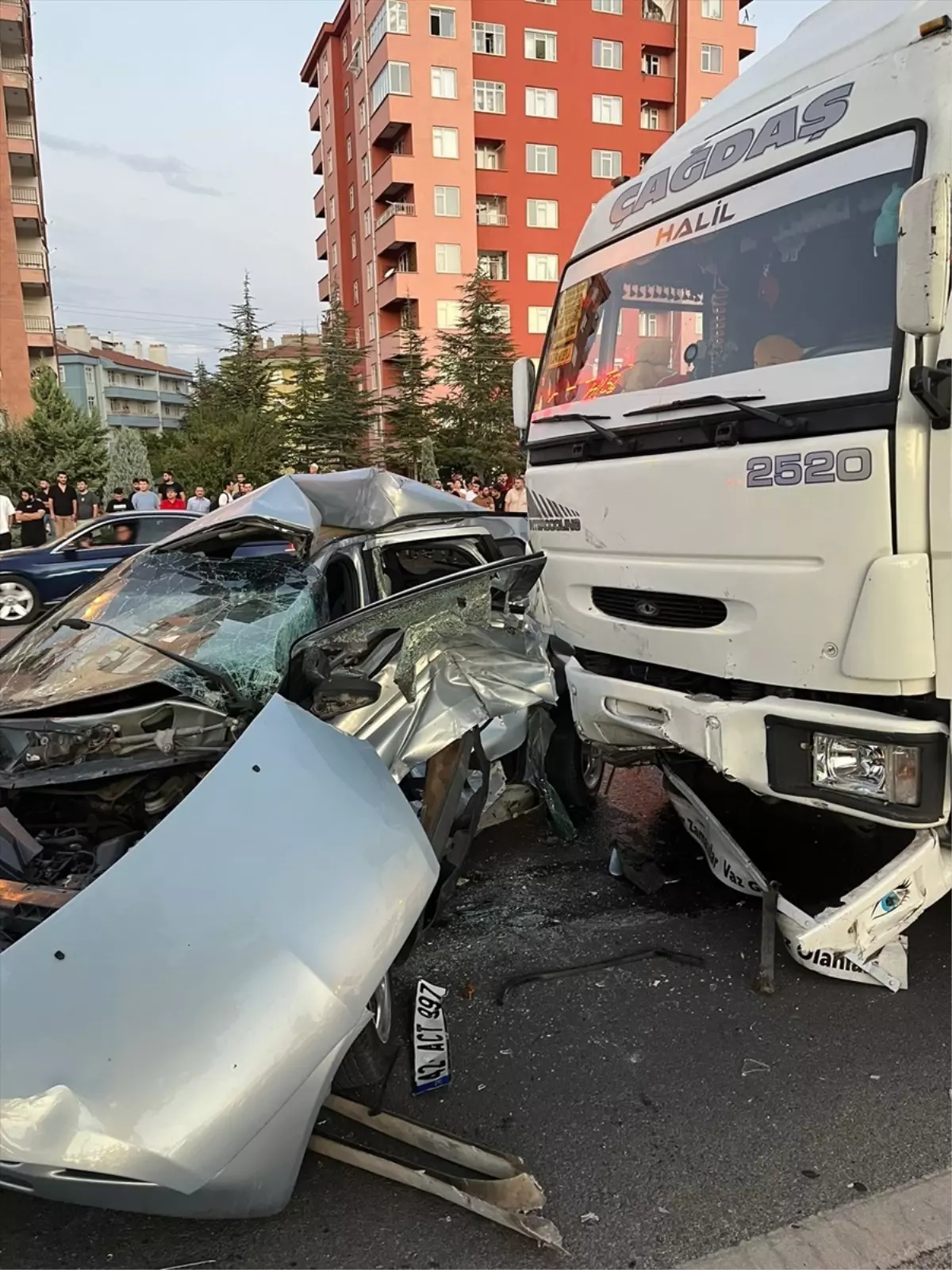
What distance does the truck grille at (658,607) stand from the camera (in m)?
3.17

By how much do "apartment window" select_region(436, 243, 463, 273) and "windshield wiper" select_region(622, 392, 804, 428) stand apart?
40.6 m

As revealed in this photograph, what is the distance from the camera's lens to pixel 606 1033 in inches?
120

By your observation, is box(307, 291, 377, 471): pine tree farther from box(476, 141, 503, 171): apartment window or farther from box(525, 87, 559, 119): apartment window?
box(525, 87, 559, 119): apartment window

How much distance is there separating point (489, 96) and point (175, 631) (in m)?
44.6

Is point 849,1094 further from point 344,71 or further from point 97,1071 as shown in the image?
point 344,71

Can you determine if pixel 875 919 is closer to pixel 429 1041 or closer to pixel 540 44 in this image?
pixel 429 1041

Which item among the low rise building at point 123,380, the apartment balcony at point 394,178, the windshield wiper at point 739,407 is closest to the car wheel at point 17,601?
the windshield wiper at point 739,407

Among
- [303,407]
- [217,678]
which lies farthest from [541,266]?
[217,678]

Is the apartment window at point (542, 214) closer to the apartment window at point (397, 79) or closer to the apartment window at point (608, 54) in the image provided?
the apartment window at point (608, 54)

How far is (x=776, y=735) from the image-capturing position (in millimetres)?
2910

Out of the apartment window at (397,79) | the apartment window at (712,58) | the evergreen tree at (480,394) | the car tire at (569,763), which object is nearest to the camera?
the car tire at (569,763)

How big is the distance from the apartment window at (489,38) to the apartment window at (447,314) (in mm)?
11277

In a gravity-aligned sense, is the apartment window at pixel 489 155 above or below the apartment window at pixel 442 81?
below

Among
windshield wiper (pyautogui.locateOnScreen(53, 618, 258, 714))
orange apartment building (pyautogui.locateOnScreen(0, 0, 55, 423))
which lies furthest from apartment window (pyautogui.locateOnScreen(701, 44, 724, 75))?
windshield wiper (pyautogui.locateOnScreen(53, 618, 258, 714))
